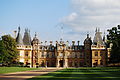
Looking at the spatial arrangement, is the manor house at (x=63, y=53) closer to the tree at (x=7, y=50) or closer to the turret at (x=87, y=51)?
the turret at (x=87, y=51)

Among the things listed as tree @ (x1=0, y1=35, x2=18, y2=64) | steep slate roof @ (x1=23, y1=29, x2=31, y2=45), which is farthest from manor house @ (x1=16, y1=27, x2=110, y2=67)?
tree @ (x1=0, y1=35, x2=18, y2=64)

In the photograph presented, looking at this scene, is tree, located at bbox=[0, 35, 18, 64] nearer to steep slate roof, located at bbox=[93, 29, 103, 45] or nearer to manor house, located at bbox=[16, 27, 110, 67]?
manor house, located at bbox=[16, 27, 110, 67]

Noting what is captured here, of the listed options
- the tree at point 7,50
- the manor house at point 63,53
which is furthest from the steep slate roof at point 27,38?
the tree at point 7,50

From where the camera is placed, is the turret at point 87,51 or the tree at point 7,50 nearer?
the tree at point 7,50

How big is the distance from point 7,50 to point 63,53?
25667 mm

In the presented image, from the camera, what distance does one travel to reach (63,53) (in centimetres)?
9738

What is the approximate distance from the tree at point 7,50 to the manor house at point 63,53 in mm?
13597

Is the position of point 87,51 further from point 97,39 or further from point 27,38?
point 27,38

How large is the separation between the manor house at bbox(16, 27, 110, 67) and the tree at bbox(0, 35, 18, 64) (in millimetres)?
13597

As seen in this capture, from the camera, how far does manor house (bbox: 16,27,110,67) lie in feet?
309

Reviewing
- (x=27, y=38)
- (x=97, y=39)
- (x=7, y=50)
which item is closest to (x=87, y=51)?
(x=97, y=39)

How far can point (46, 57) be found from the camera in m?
98.1

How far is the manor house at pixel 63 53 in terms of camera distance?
309 feet

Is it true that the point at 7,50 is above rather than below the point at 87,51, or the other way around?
below
